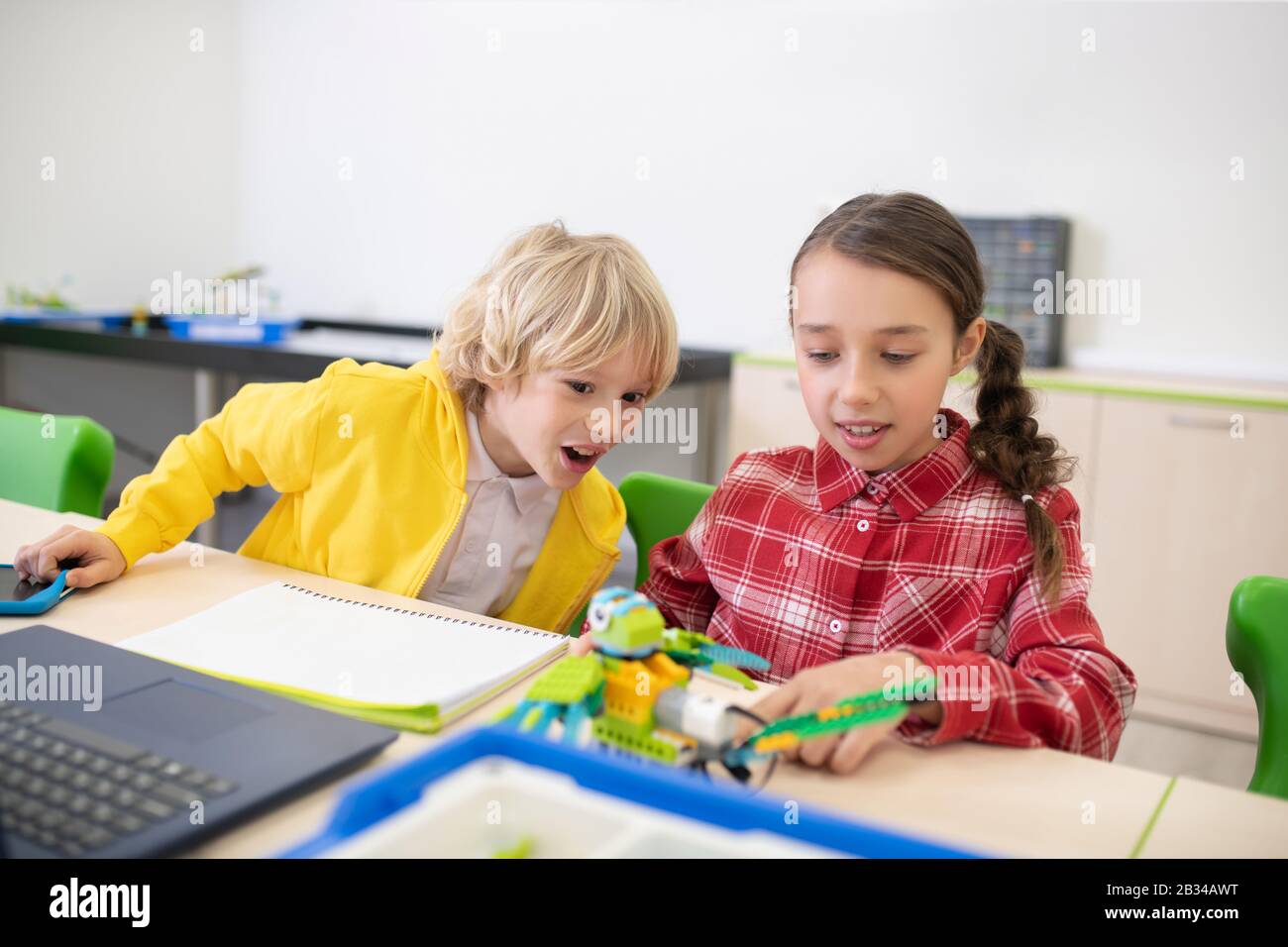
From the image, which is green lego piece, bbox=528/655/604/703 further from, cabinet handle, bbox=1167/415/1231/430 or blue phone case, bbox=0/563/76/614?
cabinet handle, bbox=1167/415/1231/430

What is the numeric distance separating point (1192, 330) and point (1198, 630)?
0.74 meters

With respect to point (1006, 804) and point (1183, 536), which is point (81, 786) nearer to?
point (1006, 804)

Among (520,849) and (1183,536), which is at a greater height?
(520,849)

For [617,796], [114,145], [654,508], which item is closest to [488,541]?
[654,508]

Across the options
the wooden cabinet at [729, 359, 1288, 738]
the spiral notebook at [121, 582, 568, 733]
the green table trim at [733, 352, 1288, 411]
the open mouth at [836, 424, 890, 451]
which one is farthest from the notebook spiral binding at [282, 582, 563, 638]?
the wooden cabinet at [729, 359, 1288, 738]

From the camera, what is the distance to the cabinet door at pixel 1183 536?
7.49 feet

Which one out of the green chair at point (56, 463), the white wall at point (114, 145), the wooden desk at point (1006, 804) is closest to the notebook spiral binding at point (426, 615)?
the wooden desk at point (1006, 804)

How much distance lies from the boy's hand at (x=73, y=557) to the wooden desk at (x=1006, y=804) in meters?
0.50

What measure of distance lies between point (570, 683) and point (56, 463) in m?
1.18

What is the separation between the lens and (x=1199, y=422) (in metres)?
2.31

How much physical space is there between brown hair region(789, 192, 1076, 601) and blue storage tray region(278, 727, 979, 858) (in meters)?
0.55

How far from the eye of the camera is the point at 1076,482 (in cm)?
241

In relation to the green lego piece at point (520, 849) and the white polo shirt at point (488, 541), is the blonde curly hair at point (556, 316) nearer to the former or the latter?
the white polo shirt at point (488, 541)
